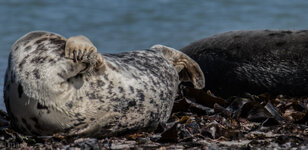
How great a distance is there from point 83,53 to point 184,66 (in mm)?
1894

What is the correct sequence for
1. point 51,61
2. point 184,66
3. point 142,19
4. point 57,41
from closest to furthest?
point 51,61
point 57,41
point 184,66
point 142,19

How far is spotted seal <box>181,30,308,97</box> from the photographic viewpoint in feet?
20.8

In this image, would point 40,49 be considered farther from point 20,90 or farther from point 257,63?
point 257,63

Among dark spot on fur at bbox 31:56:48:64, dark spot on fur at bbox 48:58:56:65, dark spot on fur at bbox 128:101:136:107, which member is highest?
dark spot on fur at bbox 31:56:48:64

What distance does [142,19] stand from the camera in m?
14.6

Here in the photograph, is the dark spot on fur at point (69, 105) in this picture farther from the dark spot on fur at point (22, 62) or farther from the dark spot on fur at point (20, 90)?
the dark spot on fur at point (22, 62)

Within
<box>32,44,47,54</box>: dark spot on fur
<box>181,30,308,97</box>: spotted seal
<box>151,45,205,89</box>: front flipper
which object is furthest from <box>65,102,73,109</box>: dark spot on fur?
<box>181,30,308,97</box>: spotted seal

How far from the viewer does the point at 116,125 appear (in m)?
4.39

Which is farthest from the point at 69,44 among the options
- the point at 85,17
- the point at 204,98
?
the point at 85,17

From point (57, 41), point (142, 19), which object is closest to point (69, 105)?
point (57, 41)

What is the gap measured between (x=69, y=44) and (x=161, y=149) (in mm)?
1027

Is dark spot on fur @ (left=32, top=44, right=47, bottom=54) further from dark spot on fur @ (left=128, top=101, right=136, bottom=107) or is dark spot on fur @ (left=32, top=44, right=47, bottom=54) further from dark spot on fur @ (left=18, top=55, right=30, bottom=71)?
dark spot on fur @ (left=128, top=101, right=136, bottom=107)

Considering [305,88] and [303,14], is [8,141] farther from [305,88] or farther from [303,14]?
[303,14]

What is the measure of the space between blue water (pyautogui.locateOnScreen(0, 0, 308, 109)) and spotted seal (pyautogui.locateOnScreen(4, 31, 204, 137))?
20.0 feet
